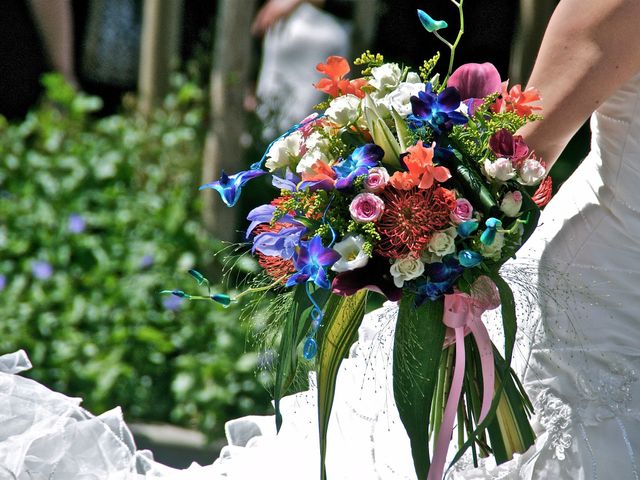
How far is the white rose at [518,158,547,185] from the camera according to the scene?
1815mm

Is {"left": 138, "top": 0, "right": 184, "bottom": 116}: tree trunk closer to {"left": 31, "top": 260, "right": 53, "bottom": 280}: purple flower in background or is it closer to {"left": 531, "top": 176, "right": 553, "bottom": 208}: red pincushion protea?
{"left": 31, "top": 260, "right": 53, "bottom": 280}: purple flower in background

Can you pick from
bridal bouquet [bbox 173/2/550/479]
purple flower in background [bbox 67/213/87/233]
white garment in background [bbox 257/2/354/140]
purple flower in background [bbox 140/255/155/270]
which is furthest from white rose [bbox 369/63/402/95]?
white garment in background [bbox 257/2/354/140]

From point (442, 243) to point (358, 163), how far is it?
19 centimetres

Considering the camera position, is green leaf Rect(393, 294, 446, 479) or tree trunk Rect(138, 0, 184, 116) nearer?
green leaf Rect(393, 294, 446, 479)

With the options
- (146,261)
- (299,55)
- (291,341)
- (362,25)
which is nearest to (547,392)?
(291,341)

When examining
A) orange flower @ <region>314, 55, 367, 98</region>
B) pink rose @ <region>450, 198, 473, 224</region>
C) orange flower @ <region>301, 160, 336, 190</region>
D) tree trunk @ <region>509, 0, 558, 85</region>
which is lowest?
tree trunk @ <region>509, 0, 558, 85</region>

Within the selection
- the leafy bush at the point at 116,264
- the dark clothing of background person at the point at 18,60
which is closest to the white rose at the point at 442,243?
the leafy bush at the point at 116,264

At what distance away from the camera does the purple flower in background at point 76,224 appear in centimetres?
518

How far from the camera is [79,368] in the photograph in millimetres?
4609

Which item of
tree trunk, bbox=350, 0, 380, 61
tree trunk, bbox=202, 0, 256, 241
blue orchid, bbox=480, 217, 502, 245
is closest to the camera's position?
blue orchid, bbox=480, 217, 502, 245

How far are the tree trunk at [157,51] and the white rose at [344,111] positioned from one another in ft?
13.6

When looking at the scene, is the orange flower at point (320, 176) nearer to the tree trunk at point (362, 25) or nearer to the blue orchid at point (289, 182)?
the blue orchid at point (289, 182)

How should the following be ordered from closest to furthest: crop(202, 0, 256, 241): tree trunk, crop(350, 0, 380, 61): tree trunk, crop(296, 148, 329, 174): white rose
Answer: crop(296, 148, 329, 174): white rose → crop(202, 0, 256, 241): tree trunk → crop(350, 0, 380, 61): tree trunk

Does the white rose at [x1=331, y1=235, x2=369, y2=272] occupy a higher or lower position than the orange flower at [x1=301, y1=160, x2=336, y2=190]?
lower
